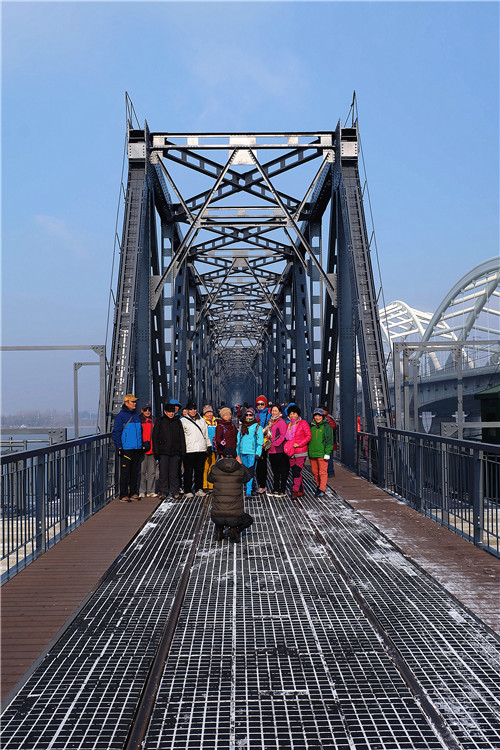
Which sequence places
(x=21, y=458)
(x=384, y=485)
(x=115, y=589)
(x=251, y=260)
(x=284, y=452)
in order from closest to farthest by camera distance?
(x=115, y=589), (x=21, y=458), (x=284, y=452), (x=384, y=485), (x=251, y=260)

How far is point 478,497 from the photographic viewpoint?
7699 mm

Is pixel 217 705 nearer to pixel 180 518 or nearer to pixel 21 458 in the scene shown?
pixel 21 458

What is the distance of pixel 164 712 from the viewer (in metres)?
3.67

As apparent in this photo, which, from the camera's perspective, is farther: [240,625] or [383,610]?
[383,610]

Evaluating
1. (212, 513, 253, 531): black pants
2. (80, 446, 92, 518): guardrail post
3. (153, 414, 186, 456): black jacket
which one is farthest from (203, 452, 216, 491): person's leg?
(212, 513, 253, 531): black pants

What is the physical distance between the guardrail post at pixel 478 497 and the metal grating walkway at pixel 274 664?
1.28m

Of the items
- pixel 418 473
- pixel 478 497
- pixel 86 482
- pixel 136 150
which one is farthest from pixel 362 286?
pixel 86 482

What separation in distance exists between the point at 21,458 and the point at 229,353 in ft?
222

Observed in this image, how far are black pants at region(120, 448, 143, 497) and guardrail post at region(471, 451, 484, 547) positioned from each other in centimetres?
578

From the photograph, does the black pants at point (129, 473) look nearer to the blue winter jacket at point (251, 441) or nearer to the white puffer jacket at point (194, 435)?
the white puffer jacket at point (194, 435)

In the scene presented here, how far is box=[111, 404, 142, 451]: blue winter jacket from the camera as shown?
1097 centimetres

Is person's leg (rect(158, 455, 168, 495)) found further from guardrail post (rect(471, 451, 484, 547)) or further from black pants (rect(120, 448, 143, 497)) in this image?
guardrail post (rect(471, 451, 484, 547))

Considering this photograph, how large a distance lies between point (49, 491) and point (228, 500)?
2319mm

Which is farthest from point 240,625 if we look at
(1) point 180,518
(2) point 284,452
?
(2) point 284,452
